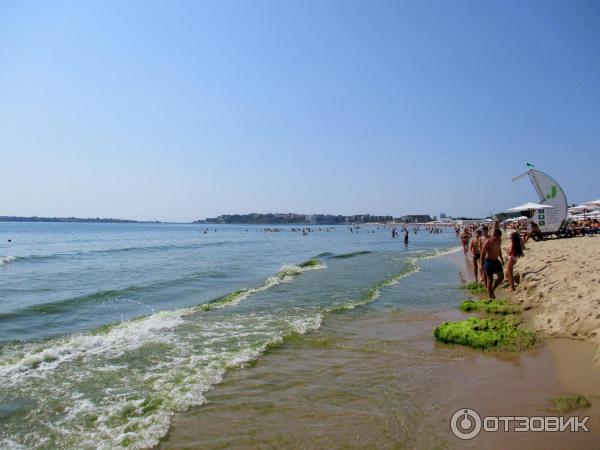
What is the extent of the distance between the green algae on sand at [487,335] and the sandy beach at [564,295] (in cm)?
57

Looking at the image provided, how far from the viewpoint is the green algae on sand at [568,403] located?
13.6 ft

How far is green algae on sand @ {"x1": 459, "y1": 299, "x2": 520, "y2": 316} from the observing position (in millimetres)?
8795

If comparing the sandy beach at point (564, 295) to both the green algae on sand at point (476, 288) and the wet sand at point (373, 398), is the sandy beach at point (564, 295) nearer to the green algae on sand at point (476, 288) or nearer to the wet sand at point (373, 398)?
the wet sand at point (373, 398)

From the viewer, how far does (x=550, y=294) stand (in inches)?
337

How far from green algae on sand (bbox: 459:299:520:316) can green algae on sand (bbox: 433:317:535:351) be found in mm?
1296

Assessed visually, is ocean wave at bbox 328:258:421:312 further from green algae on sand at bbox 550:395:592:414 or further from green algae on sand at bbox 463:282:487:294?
green algae on sand at bbox 550:395:592:414

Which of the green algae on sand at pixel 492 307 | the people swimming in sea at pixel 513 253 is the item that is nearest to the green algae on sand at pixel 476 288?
the people swimming in sea at pixel 513 253

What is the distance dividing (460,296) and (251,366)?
815 cm

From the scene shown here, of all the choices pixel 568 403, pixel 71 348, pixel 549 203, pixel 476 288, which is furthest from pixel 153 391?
pixel 549 203

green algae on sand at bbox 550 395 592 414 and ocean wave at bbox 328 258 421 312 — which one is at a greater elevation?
green algae on sand at bbox 550 395 592 414

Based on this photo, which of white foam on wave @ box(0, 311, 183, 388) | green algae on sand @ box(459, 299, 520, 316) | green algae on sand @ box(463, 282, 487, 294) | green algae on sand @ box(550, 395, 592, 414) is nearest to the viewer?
green algae on sand @ box(550, 395, 592, 414)

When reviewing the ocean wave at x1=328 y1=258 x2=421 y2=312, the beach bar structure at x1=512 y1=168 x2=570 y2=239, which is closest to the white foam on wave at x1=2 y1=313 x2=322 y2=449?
the ocean wave at x1=328 y1=258 x2=421 y2=312

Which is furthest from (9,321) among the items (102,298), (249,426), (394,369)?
(394,369)

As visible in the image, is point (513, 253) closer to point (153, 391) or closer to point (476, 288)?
point (476, 288)
